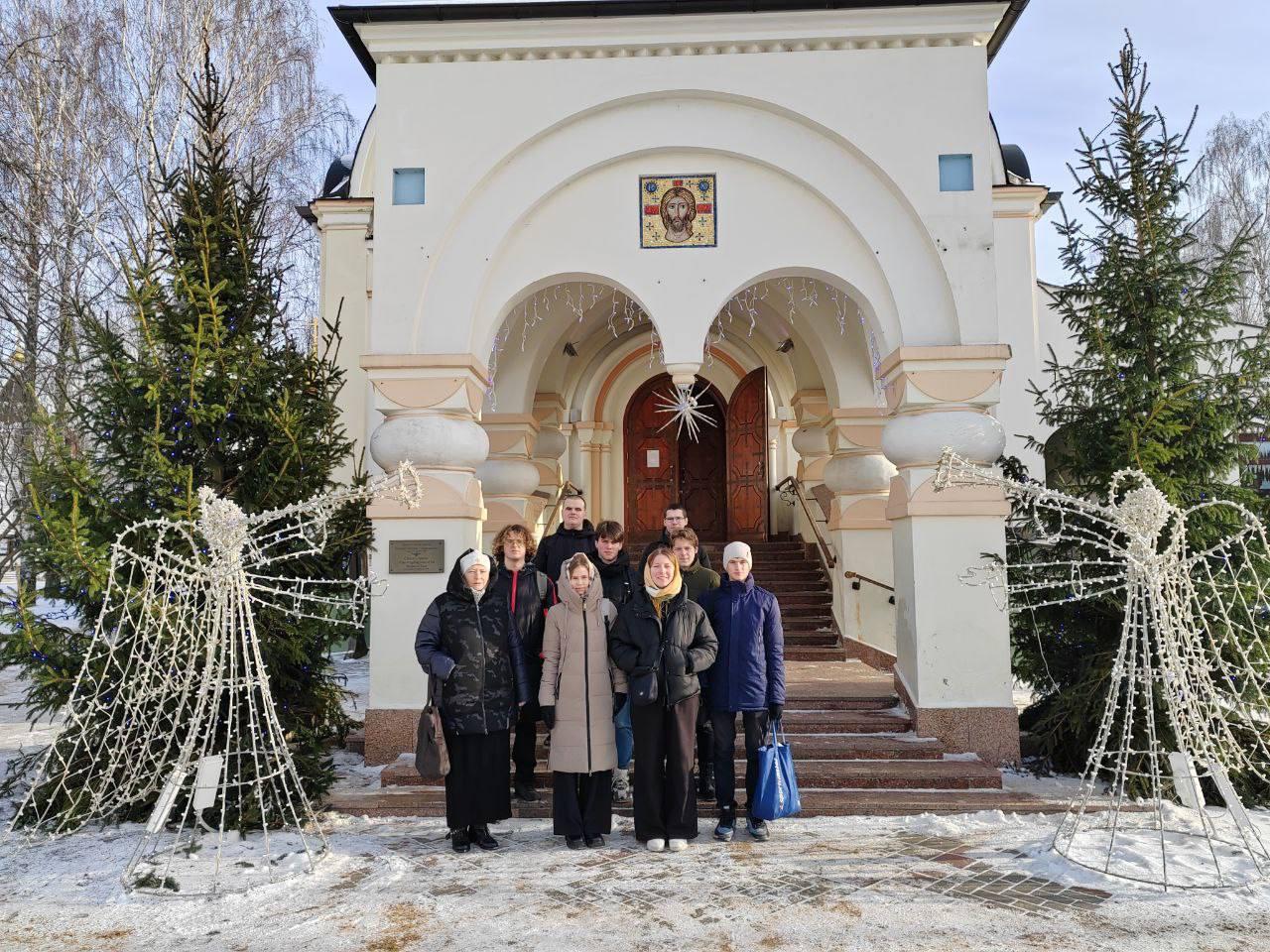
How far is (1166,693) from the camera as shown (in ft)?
16.6

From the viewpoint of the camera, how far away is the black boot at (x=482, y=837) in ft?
17.9

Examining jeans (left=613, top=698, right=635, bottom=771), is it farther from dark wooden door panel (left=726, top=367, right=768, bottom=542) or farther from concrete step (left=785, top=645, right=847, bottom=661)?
dark wooden door panel (left=726, top=367, right=768, bottom=542)

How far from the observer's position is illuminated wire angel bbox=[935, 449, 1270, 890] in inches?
195

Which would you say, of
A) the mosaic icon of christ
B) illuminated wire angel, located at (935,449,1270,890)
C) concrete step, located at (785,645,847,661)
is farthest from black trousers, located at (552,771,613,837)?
concrete step, located at (785,645,847,661)

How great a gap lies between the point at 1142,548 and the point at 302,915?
4.40m

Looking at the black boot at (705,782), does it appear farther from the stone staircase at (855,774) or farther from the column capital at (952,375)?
the column capital at (952,375)

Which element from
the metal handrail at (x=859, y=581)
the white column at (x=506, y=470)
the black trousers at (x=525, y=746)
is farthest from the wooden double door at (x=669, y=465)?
the black trousers at (x=525, y=746)

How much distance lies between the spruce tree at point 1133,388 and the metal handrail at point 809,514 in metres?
3.33

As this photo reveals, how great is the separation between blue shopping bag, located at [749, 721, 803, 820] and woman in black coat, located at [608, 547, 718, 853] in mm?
373

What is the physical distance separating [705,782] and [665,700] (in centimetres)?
98

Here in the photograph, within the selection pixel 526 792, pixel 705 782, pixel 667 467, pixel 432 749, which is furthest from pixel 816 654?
pixel 432 749

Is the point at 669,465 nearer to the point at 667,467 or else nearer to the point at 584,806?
the point at 667,467

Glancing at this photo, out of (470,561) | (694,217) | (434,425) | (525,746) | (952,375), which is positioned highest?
(694,217)

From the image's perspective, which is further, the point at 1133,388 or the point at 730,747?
the point at 1133,388
